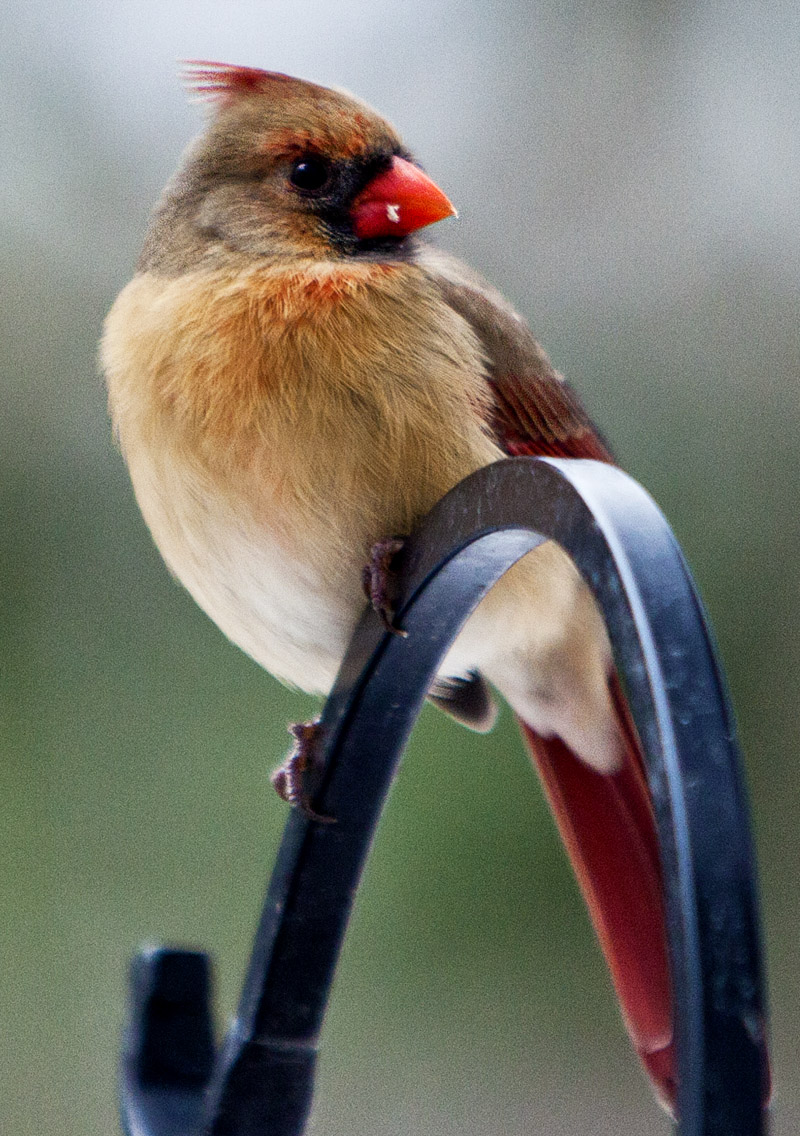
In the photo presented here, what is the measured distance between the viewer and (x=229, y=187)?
1.55 metres

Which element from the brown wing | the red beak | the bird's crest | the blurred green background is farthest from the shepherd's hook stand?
the blurred green background

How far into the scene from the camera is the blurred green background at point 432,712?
2.69 meters

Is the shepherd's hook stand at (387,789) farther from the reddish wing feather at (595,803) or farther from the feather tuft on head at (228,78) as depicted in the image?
the feather tuft on head at (228,78)

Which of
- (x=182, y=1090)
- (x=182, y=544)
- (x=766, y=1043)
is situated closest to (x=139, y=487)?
(x=182, y=544)

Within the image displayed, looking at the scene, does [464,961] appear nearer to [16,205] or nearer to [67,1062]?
[67,1062]

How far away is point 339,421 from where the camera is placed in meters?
1.27

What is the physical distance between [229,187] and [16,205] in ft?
5.45

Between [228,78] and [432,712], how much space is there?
50.4 inches

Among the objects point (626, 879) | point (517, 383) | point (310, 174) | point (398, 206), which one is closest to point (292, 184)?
point (310, 174)

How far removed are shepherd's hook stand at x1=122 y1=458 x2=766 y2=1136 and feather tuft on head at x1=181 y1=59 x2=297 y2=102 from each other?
58 centimetres

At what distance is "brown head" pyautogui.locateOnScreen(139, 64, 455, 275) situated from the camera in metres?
1.46

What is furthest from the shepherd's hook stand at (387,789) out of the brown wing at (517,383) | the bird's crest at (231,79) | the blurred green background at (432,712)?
the blurred green background at (432,712)

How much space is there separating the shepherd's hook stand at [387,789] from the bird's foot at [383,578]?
2 cm

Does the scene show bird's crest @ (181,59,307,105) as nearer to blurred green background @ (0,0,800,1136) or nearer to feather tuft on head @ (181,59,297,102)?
feather tuft on head @ (181,59,297,102)
